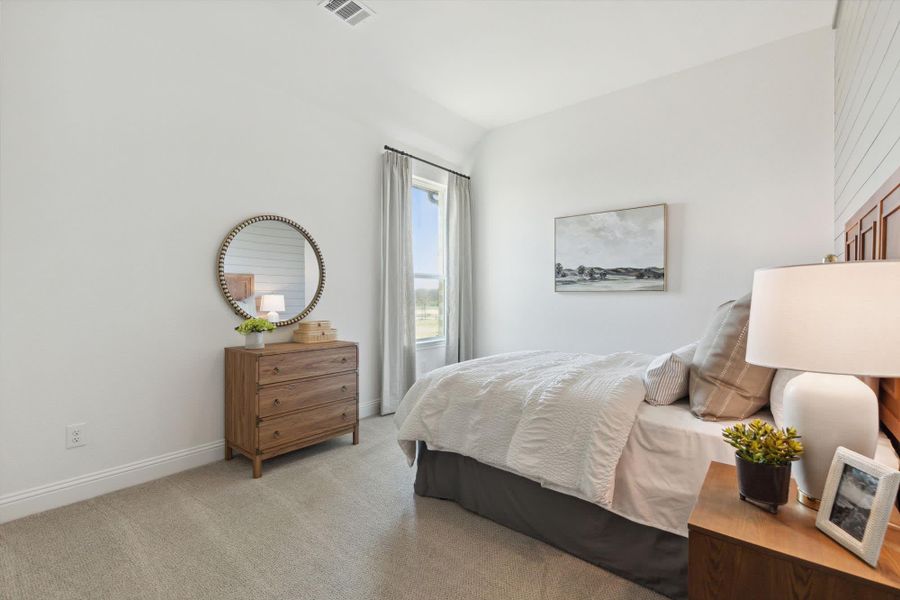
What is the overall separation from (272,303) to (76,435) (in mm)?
1341

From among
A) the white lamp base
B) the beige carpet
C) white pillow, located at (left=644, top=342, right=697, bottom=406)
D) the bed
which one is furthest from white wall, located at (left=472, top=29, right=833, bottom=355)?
the white lamp base

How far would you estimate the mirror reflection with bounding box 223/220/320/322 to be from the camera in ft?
10.1

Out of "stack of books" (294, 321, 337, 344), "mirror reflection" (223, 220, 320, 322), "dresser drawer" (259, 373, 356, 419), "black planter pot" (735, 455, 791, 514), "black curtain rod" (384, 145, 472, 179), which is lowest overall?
"dresser drawer" (259, 373, 356, 419)

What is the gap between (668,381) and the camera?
6.21ft

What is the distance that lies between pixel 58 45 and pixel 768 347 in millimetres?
3462


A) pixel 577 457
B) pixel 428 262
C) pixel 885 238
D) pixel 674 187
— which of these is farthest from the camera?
pixel 428 262

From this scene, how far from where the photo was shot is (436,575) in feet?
5.80

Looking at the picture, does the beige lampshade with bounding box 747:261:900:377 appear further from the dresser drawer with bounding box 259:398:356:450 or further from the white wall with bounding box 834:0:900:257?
the dresser drawer with bounding box 259:398:356:450

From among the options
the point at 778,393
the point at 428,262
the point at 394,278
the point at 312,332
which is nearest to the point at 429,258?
the point at 428,262

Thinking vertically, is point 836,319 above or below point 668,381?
above

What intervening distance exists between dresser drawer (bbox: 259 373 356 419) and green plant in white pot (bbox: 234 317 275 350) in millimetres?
334

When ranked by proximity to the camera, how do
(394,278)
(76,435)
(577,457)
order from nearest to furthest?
(577,457) < (76,435) < (394,278)

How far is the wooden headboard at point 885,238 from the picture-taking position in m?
1.31

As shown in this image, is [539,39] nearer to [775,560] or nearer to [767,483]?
[767,483]
